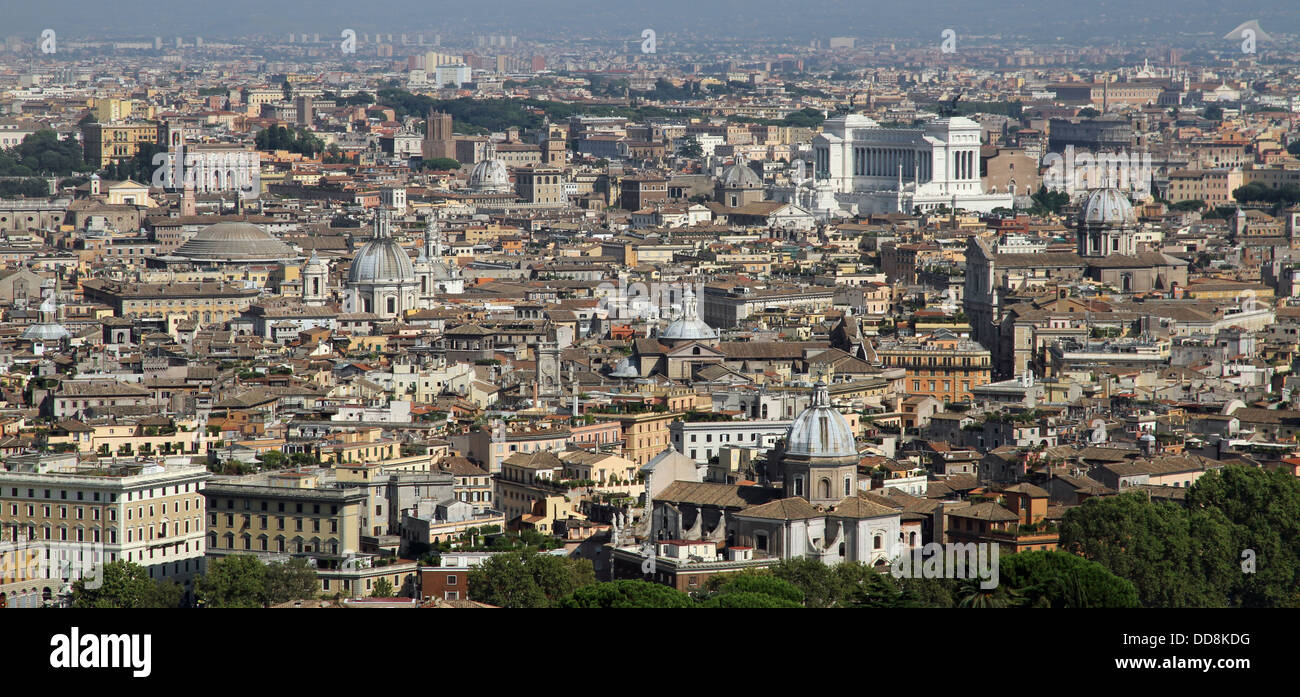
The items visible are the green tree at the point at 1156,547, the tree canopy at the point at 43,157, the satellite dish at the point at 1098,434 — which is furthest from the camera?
the tree canopy at the point at 43,157

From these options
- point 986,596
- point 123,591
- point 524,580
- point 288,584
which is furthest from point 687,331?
point 986,596

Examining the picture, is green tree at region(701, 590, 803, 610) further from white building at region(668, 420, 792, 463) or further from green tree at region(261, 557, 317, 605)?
white building at region(668, 420, 792, 463)

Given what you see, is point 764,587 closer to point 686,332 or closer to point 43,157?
point 686,332

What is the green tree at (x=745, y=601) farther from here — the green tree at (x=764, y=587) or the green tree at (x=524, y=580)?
the green tree at (x=524, y=580)

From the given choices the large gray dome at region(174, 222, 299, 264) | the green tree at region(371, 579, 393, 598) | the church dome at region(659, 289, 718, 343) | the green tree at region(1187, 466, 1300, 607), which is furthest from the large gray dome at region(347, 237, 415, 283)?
the green tree at region(371, 579, 393, 598)

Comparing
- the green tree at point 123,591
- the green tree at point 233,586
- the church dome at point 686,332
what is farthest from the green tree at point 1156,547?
the church dome at point 686,332
